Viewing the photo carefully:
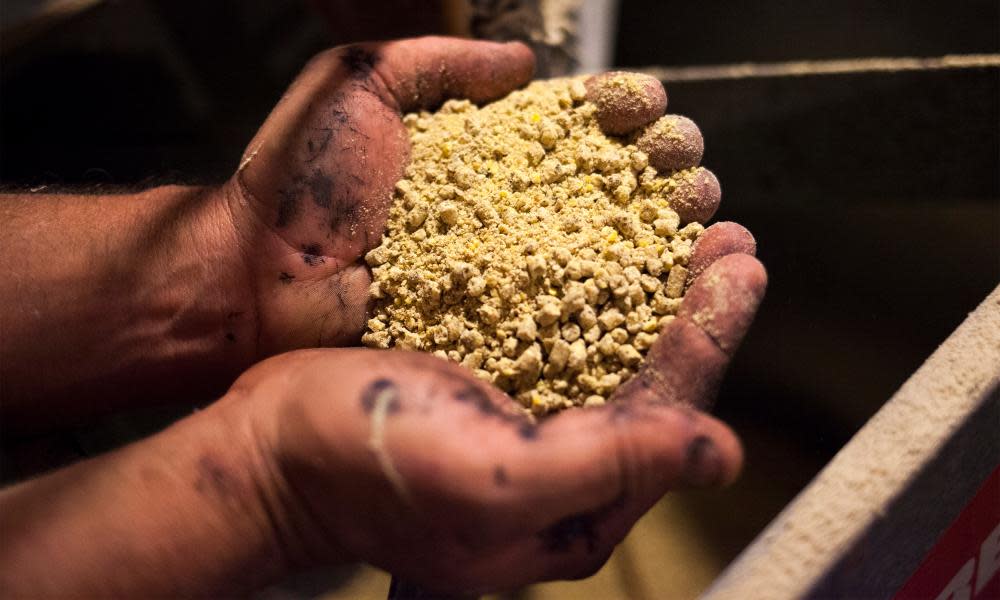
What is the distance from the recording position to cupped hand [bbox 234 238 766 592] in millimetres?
606

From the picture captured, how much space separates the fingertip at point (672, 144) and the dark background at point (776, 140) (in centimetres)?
20

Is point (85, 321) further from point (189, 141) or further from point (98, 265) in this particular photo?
point (189, 141)

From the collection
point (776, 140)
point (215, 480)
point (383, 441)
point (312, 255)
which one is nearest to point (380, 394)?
point (383, 441)

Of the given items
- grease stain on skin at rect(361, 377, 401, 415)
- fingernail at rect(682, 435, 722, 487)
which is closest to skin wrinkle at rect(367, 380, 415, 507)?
grease stain on skin at rect(361, 377, 401, 415)

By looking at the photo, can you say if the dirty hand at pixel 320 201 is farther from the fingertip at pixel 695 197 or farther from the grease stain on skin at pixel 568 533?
the grease stain on skin at pixel 568 533

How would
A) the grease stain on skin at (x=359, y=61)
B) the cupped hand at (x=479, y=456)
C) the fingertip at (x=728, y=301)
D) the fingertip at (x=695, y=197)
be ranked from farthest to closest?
the grease stain on skin at (x=359, y=61)
the fingertip at (x=695, y=197)
the fingertip at (x=728, y=301)
the cupped hand at (x=479, y=456)

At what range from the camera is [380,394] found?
0.65 meters

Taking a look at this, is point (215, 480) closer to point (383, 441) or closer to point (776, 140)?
point (383, 441)

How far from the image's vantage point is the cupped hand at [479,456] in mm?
606

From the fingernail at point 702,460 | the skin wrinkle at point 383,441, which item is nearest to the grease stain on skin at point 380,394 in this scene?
the skin wrinkle at point 383,441

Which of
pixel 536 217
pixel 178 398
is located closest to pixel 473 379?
pixel 536 217

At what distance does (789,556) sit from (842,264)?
0.68 meters

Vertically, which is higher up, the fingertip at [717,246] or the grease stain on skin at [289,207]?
the fingertip at [717,246]

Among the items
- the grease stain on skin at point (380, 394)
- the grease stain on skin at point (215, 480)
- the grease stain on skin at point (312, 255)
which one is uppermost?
the grease stain on skin at point (380, 394)
